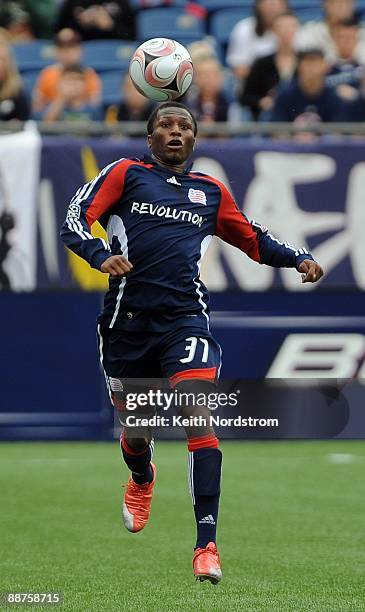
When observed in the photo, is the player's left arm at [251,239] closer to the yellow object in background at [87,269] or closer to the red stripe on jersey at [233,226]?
the red stripe on jersey at [233,226]

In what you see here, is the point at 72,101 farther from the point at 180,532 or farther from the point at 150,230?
the point at 150,230

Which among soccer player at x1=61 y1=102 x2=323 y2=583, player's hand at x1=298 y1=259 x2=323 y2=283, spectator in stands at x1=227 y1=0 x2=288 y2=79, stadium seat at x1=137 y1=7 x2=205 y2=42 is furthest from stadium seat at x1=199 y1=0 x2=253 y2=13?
player's hand at x1=298 y1=259 x2=323 y2=283

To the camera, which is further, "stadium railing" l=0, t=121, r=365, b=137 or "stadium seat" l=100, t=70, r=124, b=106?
"stadium seat" l=100, t=70, r=124, b=106

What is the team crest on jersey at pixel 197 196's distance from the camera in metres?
6.57

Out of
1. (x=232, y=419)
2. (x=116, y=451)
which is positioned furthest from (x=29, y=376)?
(x=232, y=419)

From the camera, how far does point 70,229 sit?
6.34 meters

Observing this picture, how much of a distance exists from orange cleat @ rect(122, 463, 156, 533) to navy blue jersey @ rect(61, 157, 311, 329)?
1.14 m

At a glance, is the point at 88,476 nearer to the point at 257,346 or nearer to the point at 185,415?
the point at 257,346

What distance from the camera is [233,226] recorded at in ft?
22.1

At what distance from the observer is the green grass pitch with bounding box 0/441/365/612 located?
607 centimetres

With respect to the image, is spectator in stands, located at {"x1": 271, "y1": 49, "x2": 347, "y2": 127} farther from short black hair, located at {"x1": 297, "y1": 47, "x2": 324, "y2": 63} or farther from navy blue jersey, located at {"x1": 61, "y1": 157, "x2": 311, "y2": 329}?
navy blue jersey, located at {"x1": 61, "y1": 157, "x2": 311, "y2": 329}

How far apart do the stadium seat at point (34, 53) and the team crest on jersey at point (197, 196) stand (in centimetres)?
1088

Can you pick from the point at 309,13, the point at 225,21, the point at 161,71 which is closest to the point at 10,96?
the point at 225,21

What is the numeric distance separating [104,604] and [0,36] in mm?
8501
